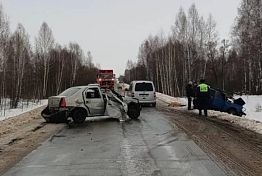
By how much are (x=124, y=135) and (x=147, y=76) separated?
85.8m

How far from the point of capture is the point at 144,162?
9.59 meters

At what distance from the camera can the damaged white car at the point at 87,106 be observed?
62.6 ft

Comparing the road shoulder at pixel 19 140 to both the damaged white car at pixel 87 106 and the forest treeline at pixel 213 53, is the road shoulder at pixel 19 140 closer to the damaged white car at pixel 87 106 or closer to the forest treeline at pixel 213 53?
the damaged white car at pixel 87 106

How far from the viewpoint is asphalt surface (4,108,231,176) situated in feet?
28.6

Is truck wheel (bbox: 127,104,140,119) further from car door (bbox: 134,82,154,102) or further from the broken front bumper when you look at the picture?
car door (bbox: 134,82,154,102)

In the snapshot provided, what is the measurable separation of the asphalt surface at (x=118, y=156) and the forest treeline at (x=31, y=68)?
3044cm

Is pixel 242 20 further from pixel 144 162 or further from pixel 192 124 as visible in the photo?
pixel 144 162

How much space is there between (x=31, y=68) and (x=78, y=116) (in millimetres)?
51286

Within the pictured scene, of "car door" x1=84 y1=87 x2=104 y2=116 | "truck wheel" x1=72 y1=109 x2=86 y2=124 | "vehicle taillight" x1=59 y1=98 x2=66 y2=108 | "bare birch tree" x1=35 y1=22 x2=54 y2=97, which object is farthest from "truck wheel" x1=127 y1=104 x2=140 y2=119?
"bare birch tree" x1=35 y1=22 x2=54 y2=97

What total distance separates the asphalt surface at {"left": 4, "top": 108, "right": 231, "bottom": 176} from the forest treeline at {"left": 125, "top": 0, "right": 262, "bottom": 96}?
33.6m

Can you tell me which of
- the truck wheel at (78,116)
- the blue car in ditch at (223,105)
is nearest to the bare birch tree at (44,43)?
the blue car in ditch at (223,105)

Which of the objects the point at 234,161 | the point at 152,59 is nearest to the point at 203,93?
the point at 234,161

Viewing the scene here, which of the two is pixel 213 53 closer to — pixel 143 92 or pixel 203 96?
pixel 143 92

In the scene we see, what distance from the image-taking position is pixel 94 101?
19.9 meters
